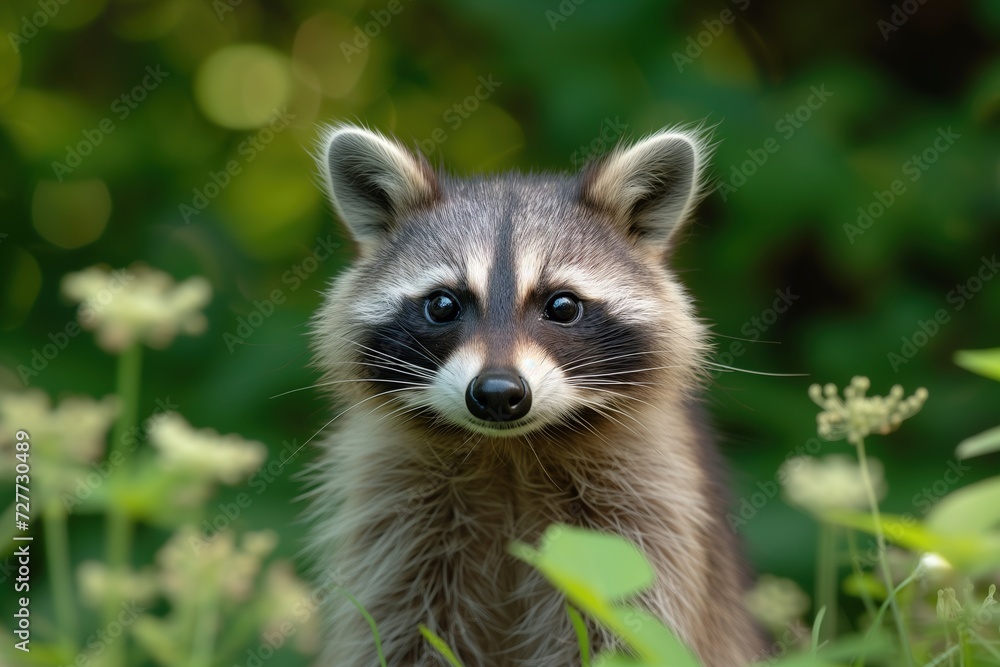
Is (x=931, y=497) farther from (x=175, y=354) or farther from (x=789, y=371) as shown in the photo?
(x=175, y=354)

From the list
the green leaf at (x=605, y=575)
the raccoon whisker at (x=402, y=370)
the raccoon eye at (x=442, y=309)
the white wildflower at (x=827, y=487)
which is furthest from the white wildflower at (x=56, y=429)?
the white wildflower at (x=827, y=487)

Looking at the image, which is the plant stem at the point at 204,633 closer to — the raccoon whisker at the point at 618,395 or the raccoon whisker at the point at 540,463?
the raccoon whisker at the point at 540,463

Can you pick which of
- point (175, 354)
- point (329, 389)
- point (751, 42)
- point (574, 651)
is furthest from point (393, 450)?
point (751, 42)

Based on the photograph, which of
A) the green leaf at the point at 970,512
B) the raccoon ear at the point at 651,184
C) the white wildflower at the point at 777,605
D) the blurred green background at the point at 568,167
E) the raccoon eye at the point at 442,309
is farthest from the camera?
Result: the blurred green background at the point at 568,167

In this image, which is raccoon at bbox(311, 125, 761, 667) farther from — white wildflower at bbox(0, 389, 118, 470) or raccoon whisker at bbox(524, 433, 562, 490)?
white wildflower at bbox(0, 389, 118, 470)

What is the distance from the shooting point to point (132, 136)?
14.2 feet

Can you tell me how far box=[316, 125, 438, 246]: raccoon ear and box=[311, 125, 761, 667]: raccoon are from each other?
0.02m

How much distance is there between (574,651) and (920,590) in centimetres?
83

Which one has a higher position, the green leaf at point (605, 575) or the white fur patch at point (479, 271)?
the green leaf at point (605, 575)

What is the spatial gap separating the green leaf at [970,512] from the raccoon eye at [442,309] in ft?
5.94

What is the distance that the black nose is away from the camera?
7.87 ft

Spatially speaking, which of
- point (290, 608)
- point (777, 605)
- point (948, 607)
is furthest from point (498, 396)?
point (948, 607)

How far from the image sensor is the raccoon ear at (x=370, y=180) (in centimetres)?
315

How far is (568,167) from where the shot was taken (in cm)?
421
